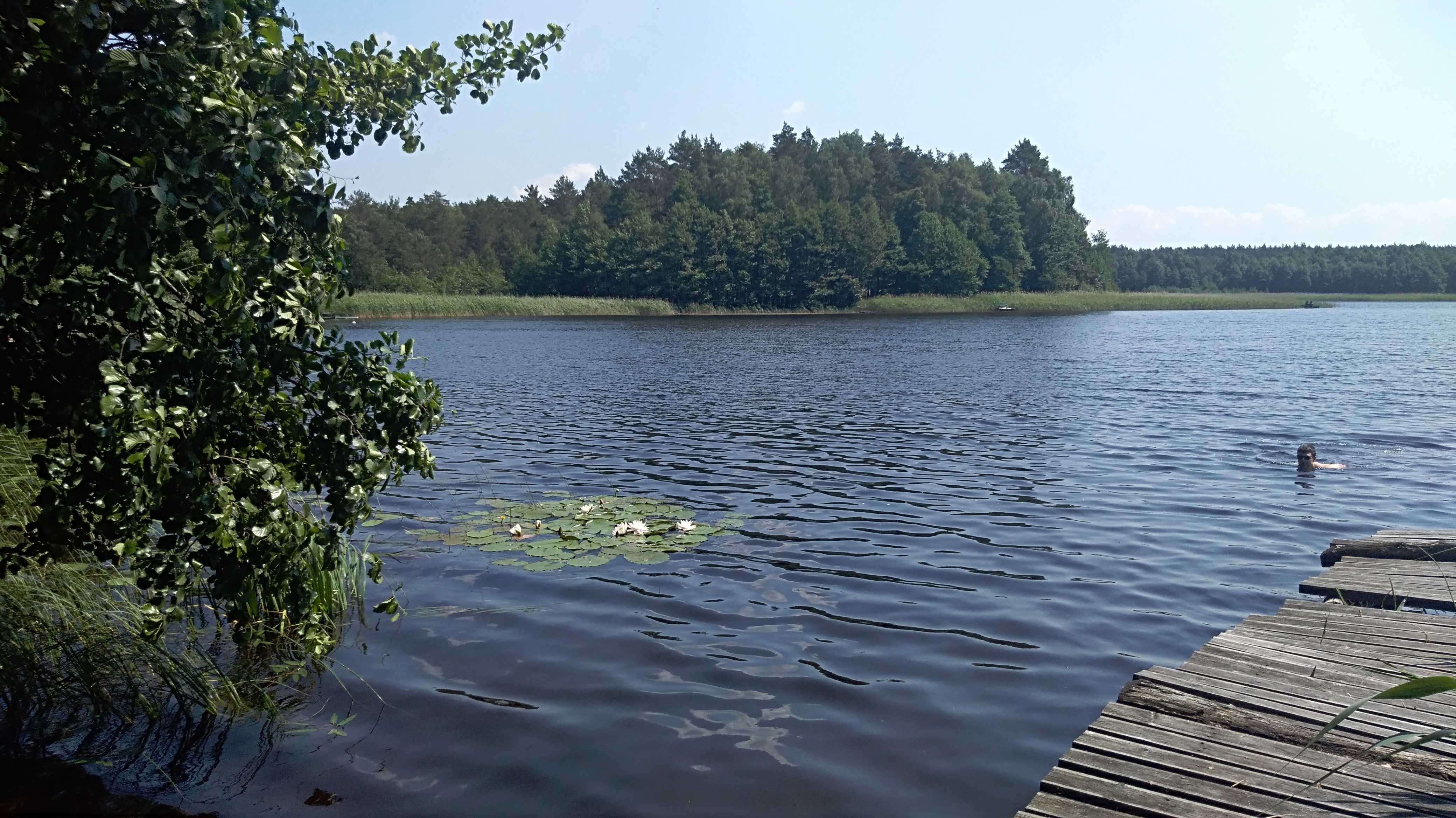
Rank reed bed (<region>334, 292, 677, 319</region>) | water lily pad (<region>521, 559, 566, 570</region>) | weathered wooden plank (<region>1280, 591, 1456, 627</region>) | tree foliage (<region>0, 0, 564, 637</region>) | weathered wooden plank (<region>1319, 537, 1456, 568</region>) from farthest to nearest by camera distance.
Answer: reed bed (<region>334, 292, 677, 319</region>), water lily pad (<region>521, 559, 566, 570</region>), weathered wooden plank (<region>1319, 537, 1456, 568</region>), weathered wooden plank (<region>1280, 591, 1456, 627</region>), tree foliage (<region>0, 0, 564, 637</region>)

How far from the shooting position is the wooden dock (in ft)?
12.7

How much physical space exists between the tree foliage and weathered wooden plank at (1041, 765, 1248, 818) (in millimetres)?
3787

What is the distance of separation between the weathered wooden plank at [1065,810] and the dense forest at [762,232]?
89.1m

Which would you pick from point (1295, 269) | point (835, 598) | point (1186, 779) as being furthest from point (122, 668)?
point (1295, 269)

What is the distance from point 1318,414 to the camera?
2080 cm

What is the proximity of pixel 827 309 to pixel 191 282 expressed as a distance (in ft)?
312

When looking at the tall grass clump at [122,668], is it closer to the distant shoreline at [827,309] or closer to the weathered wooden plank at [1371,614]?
the weathered wooden plank at [1371,614]

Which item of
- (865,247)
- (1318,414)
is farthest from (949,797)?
(865,247)

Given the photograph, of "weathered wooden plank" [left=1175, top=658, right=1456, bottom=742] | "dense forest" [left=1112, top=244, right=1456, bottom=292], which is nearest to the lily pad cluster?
"weathered wooden plank" [left=1175, top=658, right=1456, bottom=742]

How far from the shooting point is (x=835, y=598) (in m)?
8.62

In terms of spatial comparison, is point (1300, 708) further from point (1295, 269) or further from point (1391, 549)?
point (1295, 269)

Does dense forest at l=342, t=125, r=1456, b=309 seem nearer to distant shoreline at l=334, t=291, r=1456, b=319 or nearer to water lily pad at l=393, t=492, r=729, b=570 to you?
distant shoreline at l=334, t=291, r=1456, b=319

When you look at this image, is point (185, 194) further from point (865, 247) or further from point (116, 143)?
point (865, 247)

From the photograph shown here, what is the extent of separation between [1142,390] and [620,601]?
20.7m
